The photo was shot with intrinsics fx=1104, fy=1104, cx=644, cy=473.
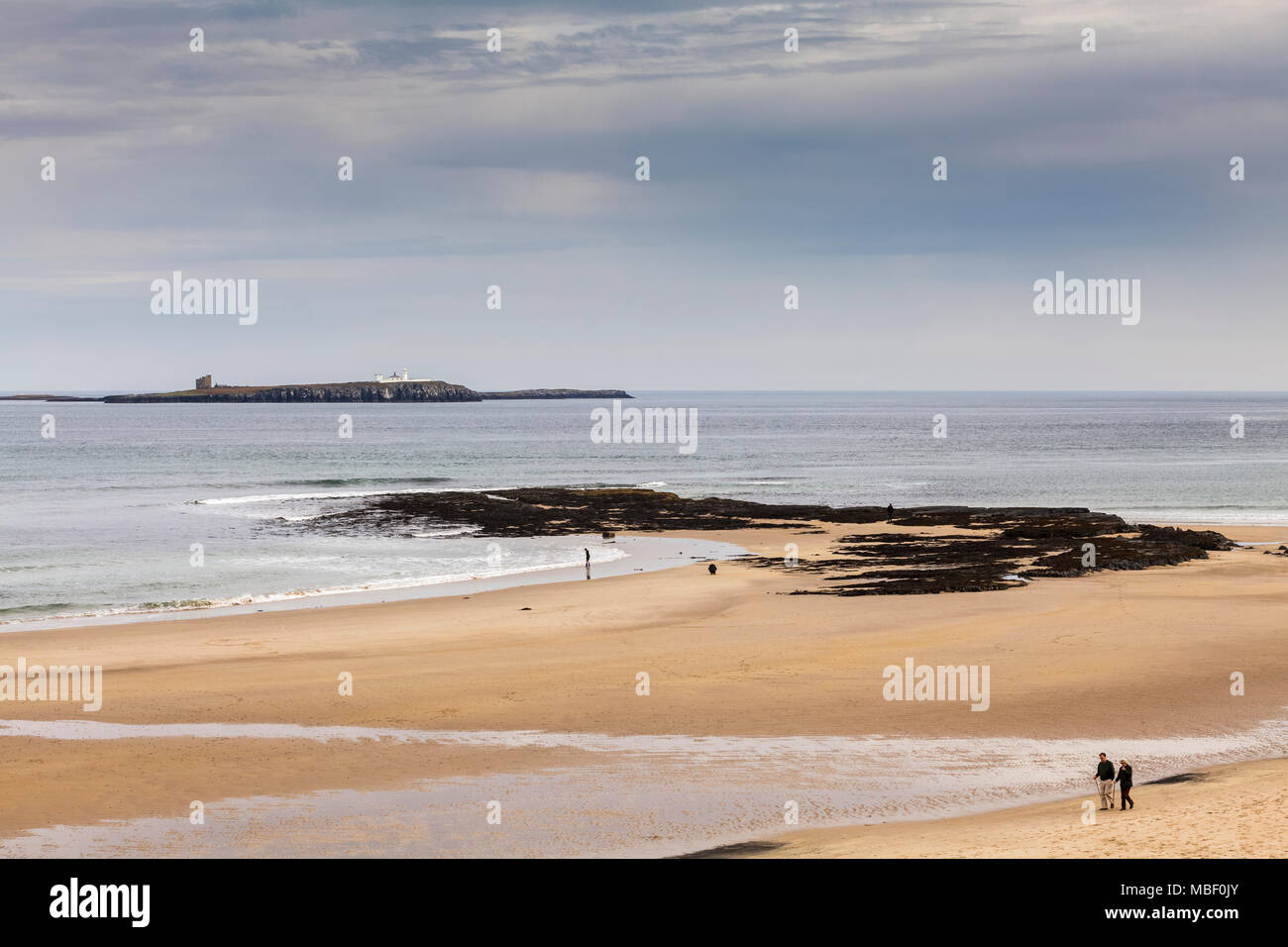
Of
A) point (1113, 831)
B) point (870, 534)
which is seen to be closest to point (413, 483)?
point (870, 534)

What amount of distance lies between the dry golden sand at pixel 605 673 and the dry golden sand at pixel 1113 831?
0.66 m

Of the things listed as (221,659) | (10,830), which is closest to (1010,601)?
(221,659)

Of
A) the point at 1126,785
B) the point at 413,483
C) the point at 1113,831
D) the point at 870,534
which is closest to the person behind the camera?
the point at 1113,831

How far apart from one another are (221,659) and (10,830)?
11.0 m

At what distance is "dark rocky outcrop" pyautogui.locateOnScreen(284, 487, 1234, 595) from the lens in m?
38.5

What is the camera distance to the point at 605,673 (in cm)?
2358

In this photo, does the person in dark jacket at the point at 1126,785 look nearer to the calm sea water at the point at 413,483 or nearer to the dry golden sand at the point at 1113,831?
the dry golden sand at the point at 1113,831

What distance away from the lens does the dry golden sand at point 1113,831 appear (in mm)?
11742

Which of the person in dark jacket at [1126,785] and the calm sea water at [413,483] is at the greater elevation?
the calm sea water at [413,483]

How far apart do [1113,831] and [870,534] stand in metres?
38.6

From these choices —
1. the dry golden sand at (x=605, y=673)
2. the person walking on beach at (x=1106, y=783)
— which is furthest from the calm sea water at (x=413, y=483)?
the person walking on beach at (x=1106, y=783)

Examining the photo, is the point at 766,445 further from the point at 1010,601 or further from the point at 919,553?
the point at 1010,601

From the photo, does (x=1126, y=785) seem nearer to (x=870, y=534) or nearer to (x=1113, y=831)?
(x=1113, y=831)

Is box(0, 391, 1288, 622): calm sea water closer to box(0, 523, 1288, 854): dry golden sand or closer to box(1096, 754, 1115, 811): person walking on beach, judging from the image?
box(0, 523, 1288, 854): dry golden sand
